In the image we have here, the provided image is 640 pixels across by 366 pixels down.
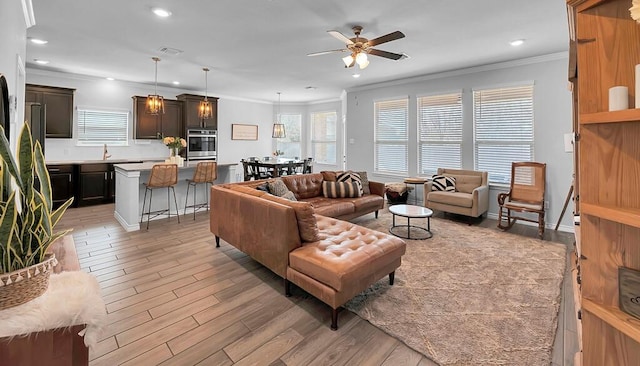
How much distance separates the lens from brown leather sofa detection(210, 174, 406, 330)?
7.14 ft

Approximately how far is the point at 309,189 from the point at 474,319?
3116 mm

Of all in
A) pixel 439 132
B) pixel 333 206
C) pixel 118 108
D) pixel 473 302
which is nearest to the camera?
pixel 473 302

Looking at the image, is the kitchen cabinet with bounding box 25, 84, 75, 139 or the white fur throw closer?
the white fur throw

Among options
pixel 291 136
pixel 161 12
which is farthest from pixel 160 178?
pixel 291 136

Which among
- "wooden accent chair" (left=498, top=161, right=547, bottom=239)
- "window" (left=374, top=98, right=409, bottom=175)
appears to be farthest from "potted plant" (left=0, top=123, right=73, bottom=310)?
"window" (left=374, top=98, right=409, bottom=175)

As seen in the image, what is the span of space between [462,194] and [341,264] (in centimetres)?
366

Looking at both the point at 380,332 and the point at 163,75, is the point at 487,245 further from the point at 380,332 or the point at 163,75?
the point at 163,75

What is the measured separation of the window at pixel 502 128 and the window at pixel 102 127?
7.51 m

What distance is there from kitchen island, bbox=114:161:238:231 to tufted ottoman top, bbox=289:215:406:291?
3140 millimetres

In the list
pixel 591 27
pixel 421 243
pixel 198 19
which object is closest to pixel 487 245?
pixel 421 243

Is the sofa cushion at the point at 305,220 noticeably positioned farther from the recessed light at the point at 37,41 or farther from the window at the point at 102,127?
the window at the point at 102,127

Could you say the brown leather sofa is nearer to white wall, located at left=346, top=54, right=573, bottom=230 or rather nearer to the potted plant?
the potted plant

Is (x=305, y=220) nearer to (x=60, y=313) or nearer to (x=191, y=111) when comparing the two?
(x=60, y=313)

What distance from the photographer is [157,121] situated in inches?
275
